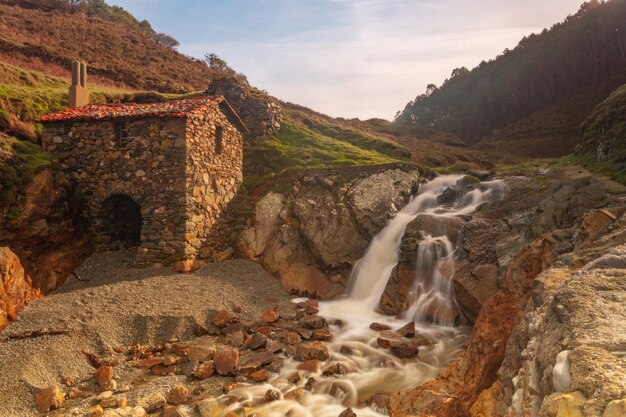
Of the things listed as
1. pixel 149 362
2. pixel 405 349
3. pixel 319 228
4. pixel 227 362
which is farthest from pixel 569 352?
pixel 319 228

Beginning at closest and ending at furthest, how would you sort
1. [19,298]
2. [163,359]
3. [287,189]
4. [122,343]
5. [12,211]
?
[163,359], [122,343], [19,298], [12,211], [287,189]

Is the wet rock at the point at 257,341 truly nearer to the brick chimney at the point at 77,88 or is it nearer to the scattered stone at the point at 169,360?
the scattered stone at the point at 169,360

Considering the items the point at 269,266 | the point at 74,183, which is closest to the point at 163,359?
the point at 269,266

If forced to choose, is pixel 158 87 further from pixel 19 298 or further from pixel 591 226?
pixel 591 226

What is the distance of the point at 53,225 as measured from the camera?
15305 mm

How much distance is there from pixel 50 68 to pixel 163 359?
110ft

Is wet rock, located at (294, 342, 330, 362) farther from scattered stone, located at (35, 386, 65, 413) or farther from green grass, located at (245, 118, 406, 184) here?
green grass, located at (245, 118, 406, 184)

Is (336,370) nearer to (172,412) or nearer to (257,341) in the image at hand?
(257,341)

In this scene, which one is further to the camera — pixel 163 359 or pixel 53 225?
pixel 53 225

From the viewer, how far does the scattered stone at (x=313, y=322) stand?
13188 millimetres

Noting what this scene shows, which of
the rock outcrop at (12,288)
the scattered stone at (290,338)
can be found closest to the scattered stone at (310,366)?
the scattered stone at (290,338)

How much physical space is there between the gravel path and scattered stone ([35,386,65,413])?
142mm

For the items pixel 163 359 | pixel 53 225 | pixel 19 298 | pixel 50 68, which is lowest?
pixel 163 359

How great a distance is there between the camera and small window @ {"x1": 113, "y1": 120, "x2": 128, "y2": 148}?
17344 mm
